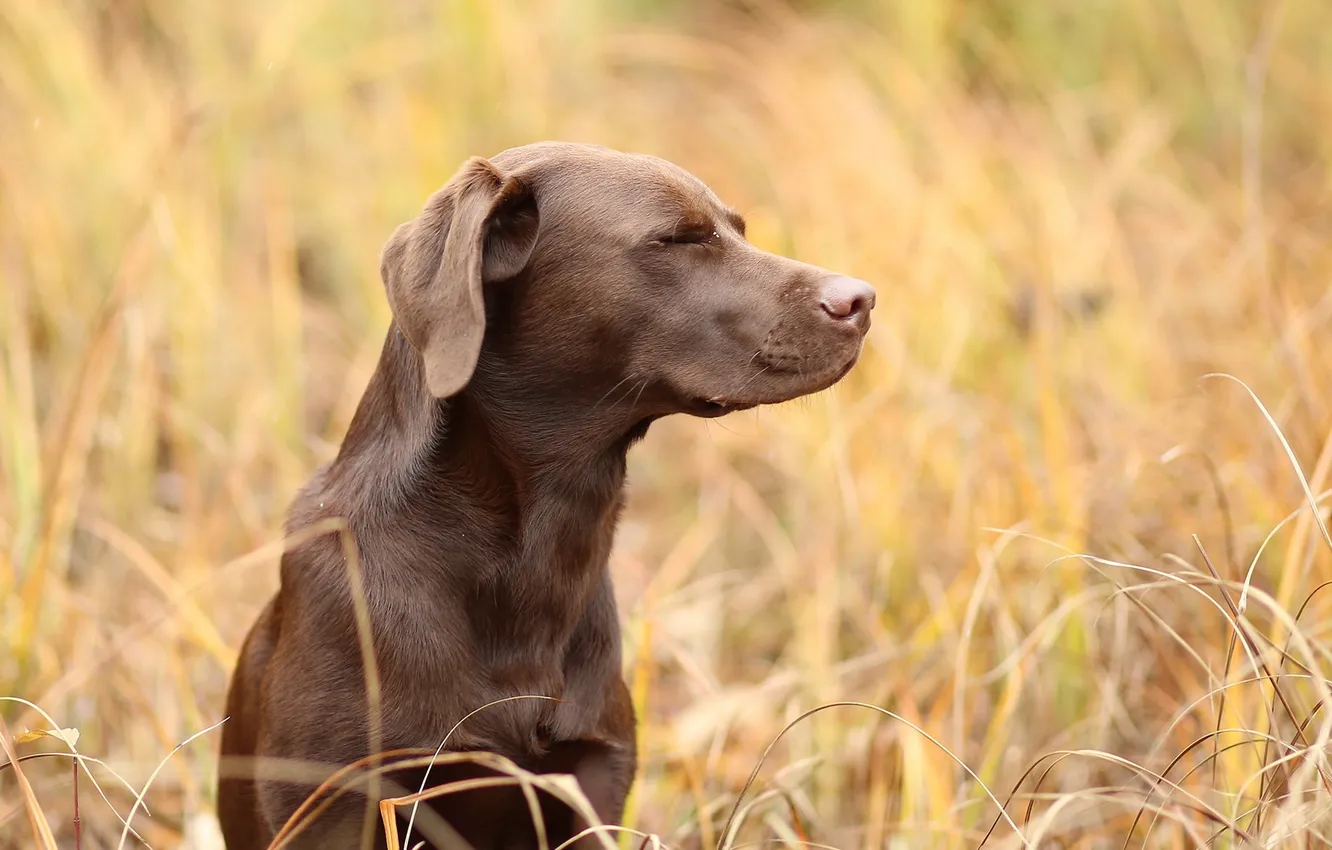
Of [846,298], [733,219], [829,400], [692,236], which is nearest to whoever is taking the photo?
[846,298]

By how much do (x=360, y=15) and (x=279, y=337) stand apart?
203 centimetres

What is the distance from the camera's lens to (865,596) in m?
4.03

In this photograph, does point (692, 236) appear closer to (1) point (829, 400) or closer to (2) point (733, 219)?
(2) point (733, 219)

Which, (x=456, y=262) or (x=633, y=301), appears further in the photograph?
(x=633, y=301)

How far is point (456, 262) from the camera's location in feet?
7.32

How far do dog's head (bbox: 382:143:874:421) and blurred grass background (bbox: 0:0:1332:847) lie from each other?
416 mm

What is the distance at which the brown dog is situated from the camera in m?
2.26

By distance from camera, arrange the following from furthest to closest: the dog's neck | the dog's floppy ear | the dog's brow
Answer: the dog's brow, the dog's neck, the dog's floppy ear

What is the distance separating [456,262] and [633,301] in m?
0.34

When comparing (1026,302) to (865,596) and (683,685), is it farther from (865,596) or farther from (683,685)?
(683,685)

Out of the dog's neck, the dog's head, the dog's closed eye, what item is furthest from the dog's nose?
the dog's neck

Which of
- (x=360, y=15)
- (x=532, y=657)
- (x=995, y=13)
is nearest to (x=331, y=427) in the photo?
(x=360, y=15)

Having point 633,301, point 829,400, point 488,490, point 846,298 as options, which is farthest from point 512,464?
point 829,400

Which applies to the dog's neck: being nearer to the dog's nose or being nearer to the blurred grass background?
the blurred grass background
